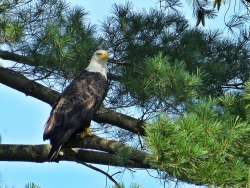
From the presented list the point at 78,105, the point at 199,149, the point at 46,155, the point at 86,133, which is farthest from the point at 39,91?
the point at 199,149

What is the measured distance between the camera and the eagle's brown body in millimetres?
3332

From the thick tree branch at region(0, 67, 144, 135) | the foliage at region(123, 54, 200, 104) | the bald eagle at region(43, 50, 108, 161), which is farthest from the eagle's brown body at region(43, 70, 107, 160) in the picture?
the foliage at region(123, 54, 200, 104)

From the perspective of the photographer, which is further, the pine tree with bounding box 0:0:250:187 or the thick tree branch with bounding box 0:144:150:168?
the thick tree branch with bounding box 0:144:150:168

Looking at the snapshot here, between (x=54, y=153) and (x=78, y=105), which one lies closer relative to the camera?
(x=54, y=153)

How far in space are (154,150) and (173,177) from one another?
6.8 inches

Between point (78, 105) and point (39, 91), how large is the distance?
0.33 m

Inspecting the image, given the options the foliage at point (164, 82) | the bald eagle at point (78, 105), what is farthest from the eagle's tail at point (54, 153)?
the foliage at point (164, 82)

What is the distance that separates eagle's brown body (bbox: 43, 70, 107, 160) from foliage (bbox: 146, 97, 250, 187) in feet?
3.02

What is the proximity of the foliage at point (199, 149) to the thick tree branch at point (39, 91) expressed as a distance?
4.20 feet

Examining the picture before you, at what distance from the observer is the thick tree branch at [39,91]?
3801 millimetres

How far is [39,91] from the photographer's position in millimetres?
3844

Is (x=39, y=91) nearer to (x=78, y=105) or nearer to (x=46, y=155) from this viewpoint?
(x=78, y=105)

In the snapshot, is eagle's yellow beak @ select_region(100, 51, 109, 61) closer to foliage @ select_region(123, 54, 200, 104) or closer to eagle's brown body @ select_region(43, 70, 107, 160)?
eagle's brown body @ select_region(43, 70, 107, 160)

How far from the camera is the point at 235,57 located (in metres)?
4.18
